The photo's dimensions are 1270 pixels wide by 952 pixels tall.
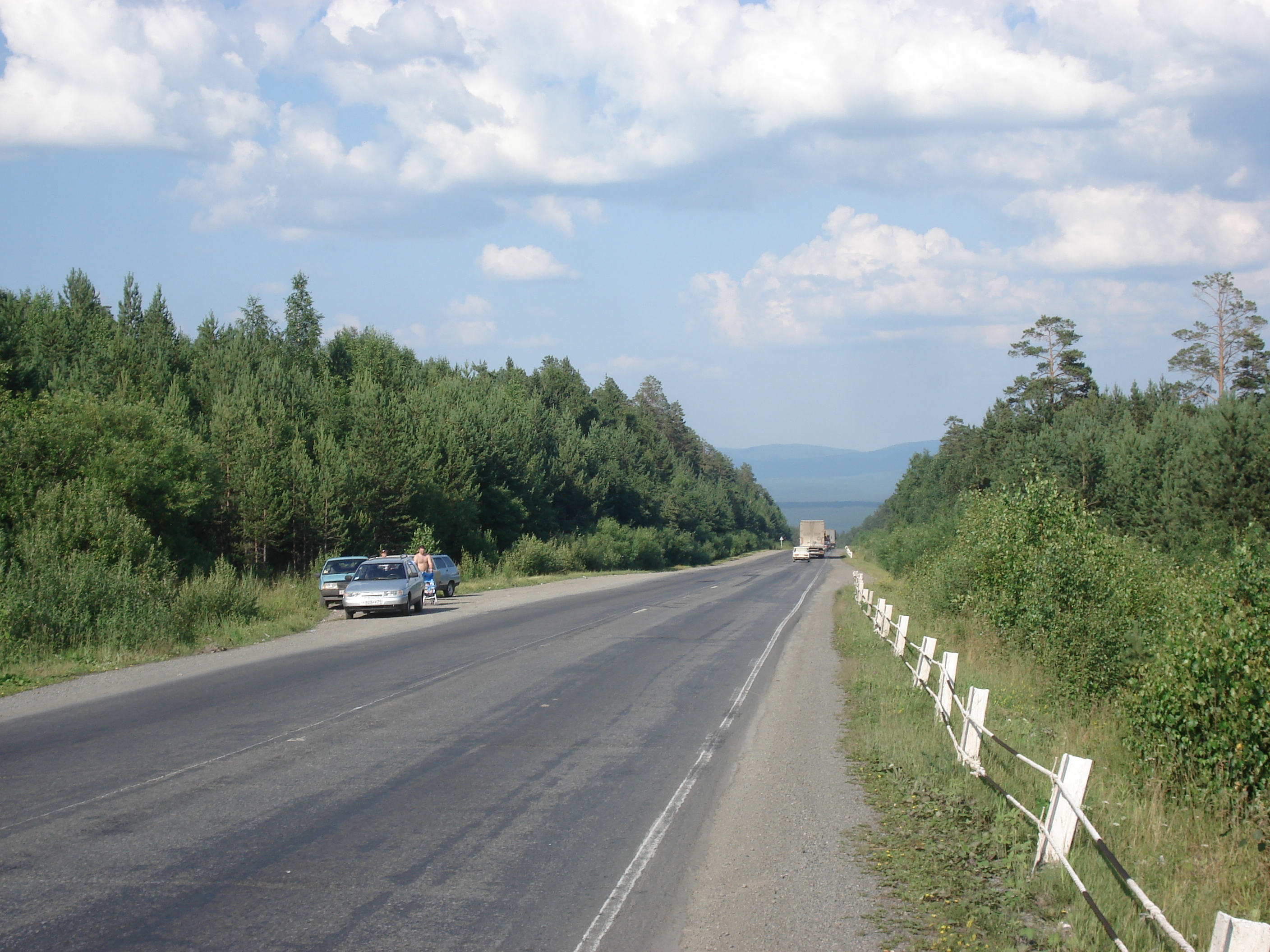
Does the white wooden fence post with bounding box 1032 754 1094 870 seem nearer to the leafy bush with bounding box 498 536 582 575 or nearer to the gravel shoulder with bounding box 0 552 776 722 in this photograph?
the gravel shoulder with bounding box 0 552 776 722

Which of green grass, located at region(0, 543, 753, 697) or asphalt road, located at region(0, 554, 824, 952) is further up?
asphalt road, located at region(0, 554, 824, 952)

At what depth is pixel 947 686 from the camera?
→ 390 inches

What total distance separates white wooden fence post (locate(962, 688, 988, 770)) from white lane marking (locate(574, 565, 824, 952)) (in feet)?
8.25

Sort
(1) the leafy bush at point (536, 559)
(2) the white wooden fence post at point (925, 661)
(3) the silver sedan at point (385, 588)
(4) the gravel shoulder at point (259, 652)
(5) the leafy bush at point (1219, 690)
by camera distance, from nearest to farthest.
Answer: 1. (5) the leafy bush at point (1219, 690)
2. (2) the white wooden fence post at point (925, 661)
3. (4) the gravel shoulder at point (259, 652)
4. (3) the silver sedan at point (385, 588)
5. (1) the leafy bush at point (536, 559)

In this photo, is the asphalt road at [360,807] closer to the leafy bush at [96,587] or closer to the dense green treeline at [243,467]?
the leafy bush at [96,587]

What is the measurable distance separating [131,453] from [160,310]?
38413mm

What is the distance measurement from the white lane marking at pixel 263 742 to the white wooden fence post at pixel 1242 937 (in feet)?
24.9

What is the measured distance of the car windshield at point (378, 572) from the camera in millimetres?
26531

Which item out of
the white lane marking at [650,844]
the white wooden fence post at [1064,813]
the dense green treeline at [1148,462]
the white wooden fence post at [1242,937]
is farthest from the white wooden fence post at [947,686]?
the dense green treeline at [1148,462]

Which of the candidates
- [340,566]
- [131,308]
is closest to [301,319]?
[131,308]

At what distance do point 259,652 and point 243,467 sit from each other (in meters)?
21.4

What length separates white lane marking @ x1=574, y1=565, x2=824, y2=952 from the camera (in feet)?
17.5

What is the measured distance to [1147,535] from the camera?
4797 cm

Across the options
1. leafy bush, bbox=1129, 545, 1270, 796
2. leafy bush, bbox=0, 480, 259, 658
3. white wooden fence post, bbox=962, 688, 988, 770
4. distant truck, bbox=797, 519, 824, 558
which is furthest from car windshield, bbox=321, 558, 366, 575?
distant truck, bbox=797, 519, 824, 558
